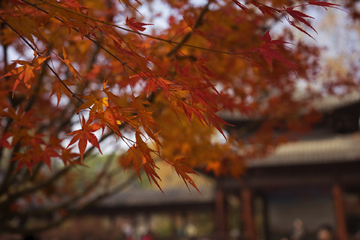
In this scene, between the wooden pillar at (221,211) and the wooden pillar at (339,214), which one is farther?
the wooden pillar at (221,211)

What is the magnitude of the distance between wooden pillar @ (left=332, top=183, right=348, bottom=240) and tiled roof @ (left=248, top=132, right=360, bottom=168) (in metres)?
0.95

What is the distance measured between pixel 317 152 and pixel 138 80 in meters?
10.0

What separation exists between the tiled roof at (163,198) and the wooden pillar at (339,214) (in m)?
5.48

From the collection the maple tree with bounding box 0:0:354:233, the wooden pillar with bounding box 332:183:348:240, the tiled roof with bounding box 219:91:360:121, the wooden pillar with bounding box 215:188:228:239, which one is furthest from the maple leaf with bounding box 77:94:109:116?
the wooden pillar with bounding box 215:188:228:239

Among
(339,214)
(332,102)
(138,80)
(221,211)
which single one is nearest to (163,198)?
(221,211)

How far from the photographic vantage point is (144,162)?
3.60ft

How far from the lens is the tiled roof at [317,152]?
9688mm

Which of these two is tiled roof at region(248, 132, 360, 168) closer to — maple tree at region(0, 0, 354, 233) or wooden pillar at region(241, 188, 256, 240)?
wooden pillar at region(241, 188, 256, 240)

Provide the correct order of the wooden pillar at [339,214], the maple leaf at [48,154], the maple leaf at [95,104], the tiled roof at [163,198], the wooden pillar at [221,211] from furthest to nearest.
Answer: the tiled roof at [163,198] < the wooden pillar at [221,211] < the wooden pillar at [339,214] < the maple leaf at [48,154] < the maple leaf at [95,104]

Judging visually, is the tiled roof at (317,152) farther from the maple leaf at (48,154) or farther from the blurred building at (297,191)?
the maple leaf at (48,154)

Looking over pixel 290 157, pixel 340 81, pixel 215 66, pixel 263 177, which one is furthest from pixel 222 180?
pixel 215 66

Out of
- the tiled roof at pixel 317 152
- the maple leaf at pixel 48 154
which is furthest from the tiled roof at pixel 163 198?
the maple leaf at pixel 48 154

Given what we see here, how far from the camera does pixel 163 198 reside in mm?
15008

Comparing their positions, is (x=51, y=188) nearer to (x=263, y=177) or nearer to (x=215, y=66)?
(x=215, y=66)
